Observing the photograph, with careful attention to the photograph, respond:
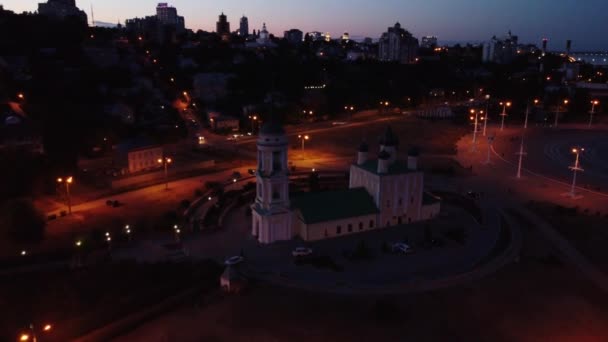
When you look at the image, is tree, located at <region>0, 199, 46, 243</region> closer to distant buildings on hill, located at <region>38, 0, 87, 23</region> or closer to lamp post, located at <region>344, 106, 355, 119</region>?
lamp post, located at <region>344, 106, 355, 119</region>

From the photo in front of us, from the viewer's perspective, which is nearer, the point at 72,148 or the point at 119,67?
the point at 72,148

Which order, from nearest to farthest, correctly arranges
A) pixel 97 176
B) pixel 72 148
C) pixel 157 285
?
pixel 157 285, pixel 97 176, pixel 72 148

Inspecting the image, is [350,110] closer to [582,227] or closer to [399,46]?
[582,227]

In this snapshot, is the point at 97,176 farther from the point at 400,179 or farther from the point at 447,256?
the point at 447,256

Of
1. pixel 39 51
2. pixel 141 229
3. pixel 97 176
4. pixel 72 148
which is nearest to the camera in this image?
pixel 141 229

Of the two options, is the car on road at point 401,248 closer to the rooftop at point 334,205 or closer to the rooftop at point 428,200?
the rooftop at point 334,205

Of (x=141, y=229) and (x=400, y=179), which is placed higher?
(x=400, y=179)

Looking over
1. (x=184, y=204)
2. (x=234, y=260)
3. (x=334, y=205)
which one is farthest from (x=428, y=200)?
(x=184, y=204)

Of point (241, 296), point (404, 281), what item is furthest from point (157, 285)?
point (404, 281)
